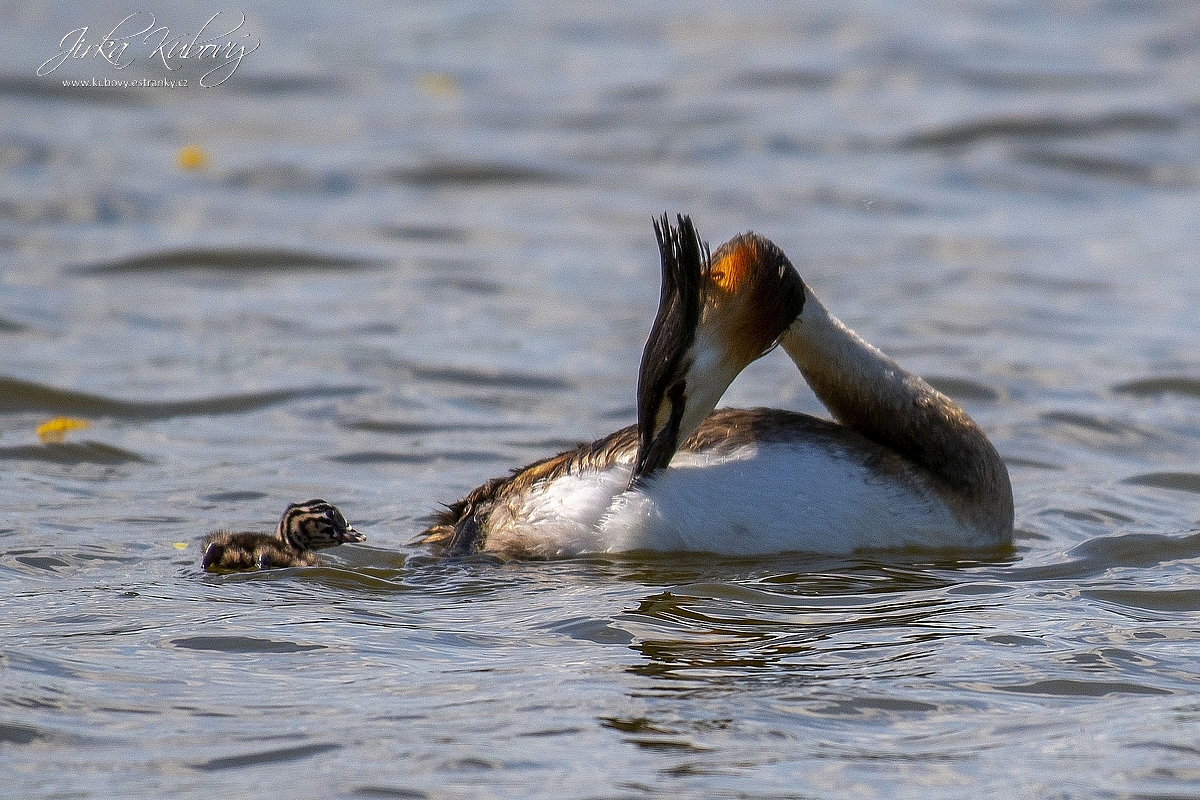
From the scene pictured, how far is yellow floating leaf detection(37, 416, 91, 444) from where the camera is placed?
29.8 feet

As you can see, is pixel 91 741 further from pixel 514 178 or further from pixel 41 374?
pixel 514 178

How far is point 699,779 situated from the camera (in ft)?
15.4

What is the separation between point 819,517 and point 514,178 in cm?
900

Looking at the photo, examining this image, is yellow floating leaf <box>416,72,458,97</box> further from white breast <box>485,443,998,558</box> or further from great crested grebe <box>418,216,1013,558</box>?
white breast <box>485,443,998,558</box>

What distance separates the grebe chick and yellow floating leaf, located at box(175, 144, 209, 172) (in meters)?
8.69

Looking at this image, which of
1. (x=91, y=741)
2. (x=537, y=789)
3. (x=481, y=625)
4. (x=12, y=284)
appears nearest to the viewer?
(x=537, y=789)

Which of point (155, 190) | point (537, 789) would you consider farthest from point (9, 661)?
point (155, 190)

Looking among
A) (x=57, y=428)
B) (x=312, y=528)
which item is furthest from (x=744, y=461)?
(x=57, y=428)

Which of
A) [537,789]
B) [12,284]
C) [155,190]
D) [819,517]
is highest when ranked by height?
[155,190]

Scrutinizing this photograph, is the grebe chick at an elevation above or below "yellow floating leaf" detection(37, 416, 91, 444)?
below

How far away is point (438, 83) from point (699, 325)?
40.2 ft

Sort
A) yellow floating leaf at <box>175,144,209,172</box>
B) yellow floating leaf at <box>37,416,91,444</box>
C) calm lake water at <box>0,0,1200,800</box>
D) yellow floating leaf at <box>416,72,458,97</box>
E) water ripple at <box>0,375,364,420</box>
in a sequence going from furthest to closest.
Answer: yellow floating leaf at <box>416,72,458,97</box> < yellow floating leaf at <box>175,144,209,172</box> < water ripple at <box>0,375,364,420</box> < yellow floating leaf at <box>37,416,91,444</box> < calm lake water at <box>0,0,1200,800</box>

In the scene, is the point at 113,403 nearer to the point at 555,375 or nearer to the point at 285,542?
the point at 555,375

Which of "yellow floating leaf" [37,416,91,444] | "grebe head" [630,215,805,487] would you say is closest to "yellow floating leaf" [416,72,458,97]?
"yellow floating leaf" [37,416,91,444]
